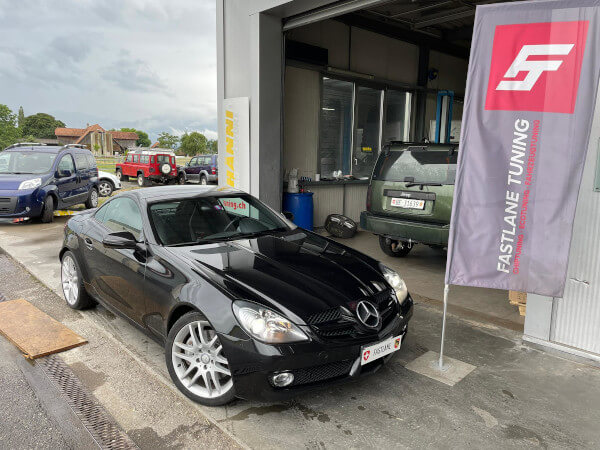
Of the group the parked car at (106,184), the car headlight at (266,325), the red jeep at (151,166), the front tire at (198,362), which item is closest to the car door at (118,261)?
the front tire at (198,362)

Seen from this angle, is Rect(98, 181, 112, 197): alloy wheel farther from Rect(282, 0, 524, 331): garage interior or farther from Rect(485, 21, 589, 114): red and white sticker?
Rect(485, 21, 589, 114): red and white sticker

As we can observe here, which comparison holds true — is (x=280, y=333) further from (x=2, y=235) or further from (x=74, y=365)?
(x=2, y=235)

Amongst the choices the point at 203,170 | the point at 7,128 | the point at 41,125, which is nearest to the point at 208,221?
the point at 203,170

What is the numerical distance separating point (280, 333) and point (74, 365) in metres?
1.97

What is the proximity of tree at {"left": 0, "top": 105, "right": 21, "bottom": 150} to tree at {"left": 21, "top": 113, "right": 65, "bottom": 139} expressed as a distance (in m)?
55.2

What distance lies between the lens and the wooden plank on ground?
3.72 meters

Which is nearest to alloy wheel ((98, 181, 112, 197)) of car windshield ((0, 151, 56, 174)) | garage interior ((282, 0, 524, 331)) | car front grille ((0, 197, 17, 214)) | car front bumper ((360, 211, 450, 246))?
car windshield ((0, 151, 56, 174))

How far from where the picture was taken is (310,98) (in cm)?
912

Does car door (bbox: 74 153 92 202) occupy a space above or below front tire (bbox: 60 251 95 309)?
above

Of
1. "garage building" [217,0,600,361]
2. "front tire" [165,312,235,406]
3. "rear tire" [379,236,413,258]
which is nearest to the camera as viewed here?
"front tire" [165,312,235,406]

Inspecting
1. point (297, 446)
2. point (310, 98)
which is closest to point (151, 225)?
point (297, 446)

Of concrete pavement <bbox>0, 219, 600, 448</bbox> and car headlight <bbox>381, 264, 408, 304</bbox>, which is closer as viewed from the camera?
concrete pavement <bbox>0, 219, 600, 448</bbox>

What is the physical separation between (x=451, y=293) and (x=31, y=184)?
9.00 metres

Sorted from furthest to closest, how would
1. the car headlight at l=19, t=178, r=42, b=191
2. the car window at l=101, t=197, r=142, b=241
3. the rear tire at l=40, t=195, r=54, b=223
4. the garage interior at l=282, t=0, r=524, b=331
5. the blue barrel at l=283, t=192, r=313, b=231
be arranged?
1. the rear tire at l=40, t=195, r=54, b=223
2. the car headlight at l=19, t=178, r=42, b=191
3. the garage interior at l=282, t=0, r=524, b=331
4. the blue barrel at l=283, t=192, r=313, b=231
5. the car window at l=101, t=197, r=142, b=241
